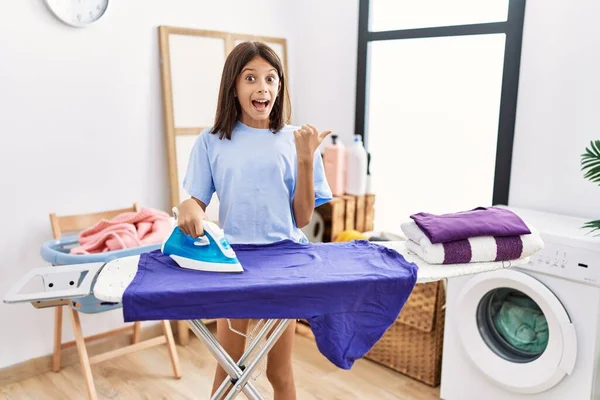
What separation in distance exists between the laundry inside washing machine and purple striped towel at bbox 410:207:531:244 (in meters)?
0.74

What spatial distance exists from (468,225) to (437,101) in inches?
55.9

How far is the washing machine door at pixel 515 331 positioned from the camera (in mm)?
2102

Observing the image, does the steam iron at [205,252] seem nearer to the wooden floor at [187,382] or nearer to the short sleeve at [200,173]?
the short sleeve at [200,173]

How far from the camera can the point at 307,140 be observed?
155 centimetres

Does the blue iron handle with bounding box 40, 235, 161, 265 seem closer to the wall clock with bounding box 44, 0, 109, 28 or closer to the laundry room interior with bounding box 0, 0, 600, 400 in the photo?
the laundry room interior with bounding box 0, 0, 600, 400

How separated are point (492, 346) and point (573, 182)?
750 mm

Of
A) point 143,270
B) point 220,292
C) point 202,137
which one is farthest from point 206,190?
point 220,292

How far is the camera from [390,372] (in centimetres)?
277

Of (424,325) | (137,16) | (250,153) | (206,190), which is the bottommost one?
(424,325)

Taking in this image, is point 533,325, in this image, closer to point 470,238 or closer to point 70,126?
point 470,238

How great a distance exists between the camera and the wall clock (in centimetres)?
251

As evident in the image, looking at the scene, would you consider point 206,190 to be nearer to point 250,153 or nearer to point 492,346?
point 250,153

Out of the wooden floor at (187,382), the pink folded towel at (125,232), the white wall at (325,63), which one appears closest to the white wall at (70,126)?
the wooden floor at (187,382)

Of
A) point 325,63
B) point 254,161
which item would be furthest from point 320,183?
point 325,63
